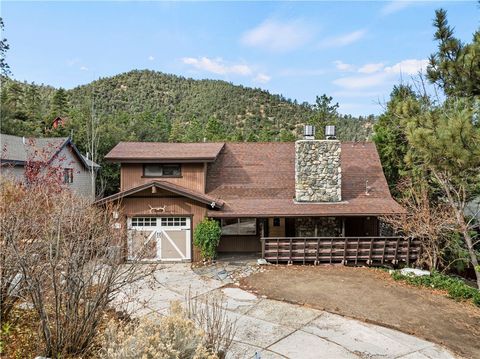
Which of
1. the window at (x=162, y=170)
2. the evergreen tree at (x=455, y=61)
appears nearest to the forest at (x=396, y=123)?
the evergreen tree at (x=455, y=61)

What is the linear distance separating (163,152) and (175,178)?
4.50ft

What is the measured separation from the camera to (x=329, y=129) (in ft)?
47.6

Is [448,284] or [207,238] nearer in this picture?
[448,284]

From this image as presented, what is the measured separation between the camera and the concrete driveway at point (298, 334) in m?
6.10

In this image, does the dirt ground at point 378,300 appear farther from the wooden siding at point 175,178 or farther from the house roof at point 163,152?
the house roof at point 163,152

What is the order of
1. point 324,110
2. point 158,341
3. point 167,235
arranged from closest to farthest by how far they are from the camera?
point 158,341
point 167,235
point 324,110

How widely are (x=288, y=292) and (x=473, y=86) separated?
720 cm

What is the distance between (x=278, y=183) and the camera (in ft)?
49.4

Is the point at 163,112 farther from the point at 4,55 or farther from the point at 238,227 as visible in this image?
the point at 238,227

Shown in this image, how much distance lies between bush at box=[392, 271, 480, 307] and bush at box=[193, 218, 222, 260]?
6.64 meters

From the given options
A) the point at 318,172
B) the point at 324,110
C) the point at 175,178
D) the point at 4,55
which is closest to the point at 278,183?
the point at 318,172

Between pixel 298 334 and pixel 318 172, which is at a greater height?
pixel 318 172

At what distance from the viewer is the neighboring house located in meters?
17.0

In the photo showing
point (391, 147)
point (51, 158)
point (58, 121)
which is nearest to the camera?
point (391, 147)
